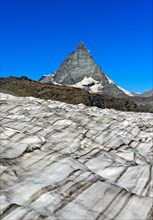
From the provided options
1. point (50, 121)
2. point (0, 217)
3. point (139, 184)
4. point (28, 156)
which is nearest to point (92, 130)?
point (50, 121)

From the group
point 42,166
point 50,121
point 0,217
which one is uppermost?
A: point 50,121

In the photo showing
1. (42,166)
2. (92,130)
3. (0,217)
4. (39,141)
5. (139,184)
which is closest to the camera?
(0,217)

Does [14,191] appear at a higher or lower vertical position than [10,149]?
lower

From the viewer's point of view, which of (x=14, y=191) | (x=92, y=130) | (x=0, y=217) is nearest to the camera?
(x=0, y=217)

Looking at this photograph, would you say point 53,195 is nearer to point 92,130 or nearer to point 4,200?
point 4,200

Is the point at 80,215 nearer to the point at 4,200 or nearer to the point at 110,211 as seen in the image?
the point at 110,211

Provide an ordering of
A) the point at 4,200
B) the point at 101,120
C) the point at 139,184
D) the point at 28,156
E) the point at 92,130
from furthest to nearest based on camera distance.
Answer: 1. the point at 101,120
2. the point at 92,130
3. the point at 28,156
4. the point at 139,184
5. the point at 4,200

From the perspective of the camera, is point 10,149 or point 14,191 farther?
point 10,149

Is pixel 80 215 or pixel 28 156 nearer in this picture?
pixel 80 215

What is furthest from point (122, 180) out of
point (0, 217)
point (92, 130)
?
point (92, 130)
